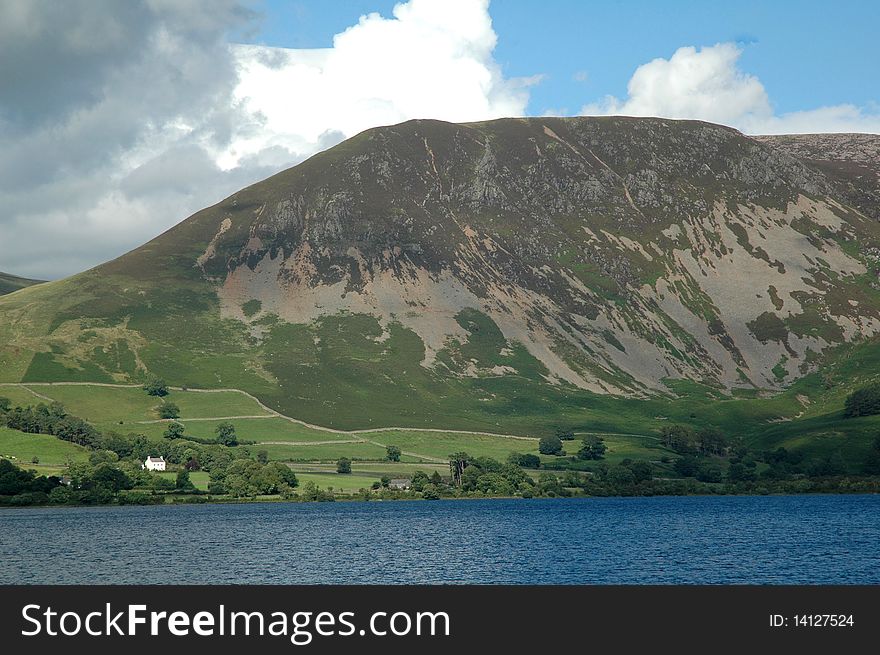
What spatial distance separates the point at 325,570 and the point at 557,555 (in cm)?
2665

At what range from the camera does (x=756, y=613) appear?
62.0m

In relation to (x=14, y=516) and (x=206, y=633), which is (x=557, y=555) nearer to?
(x=206, y=633)

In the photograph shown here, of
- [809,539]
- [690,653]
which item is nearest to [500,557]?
[809,539]

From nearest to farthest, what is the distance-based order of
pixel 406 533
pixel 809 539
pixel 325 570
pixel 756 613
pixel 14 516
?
pixel 756 613, pixel 325 570, pixel 809 539, pixel 406 533, pixel 14 516

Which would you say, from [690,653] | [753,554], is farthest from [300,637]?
[753,554]

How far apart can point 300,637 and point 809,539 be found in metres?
88.4

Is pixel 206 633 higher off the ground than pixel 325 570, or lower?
higher

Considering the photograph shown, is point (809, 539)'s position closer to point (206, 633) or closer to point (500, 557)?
point (500, 557)

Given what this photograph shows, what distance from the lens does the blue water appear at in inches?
3922

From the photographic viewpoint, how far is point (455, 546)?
126 meters

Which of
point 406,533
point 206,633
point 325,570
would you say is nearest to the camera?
point 206,633

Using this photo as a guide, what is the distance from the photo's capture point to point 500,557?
375 feet

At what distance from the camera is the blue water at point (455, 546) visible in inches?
3922

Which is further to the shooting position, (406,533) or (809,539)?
(406,533)
